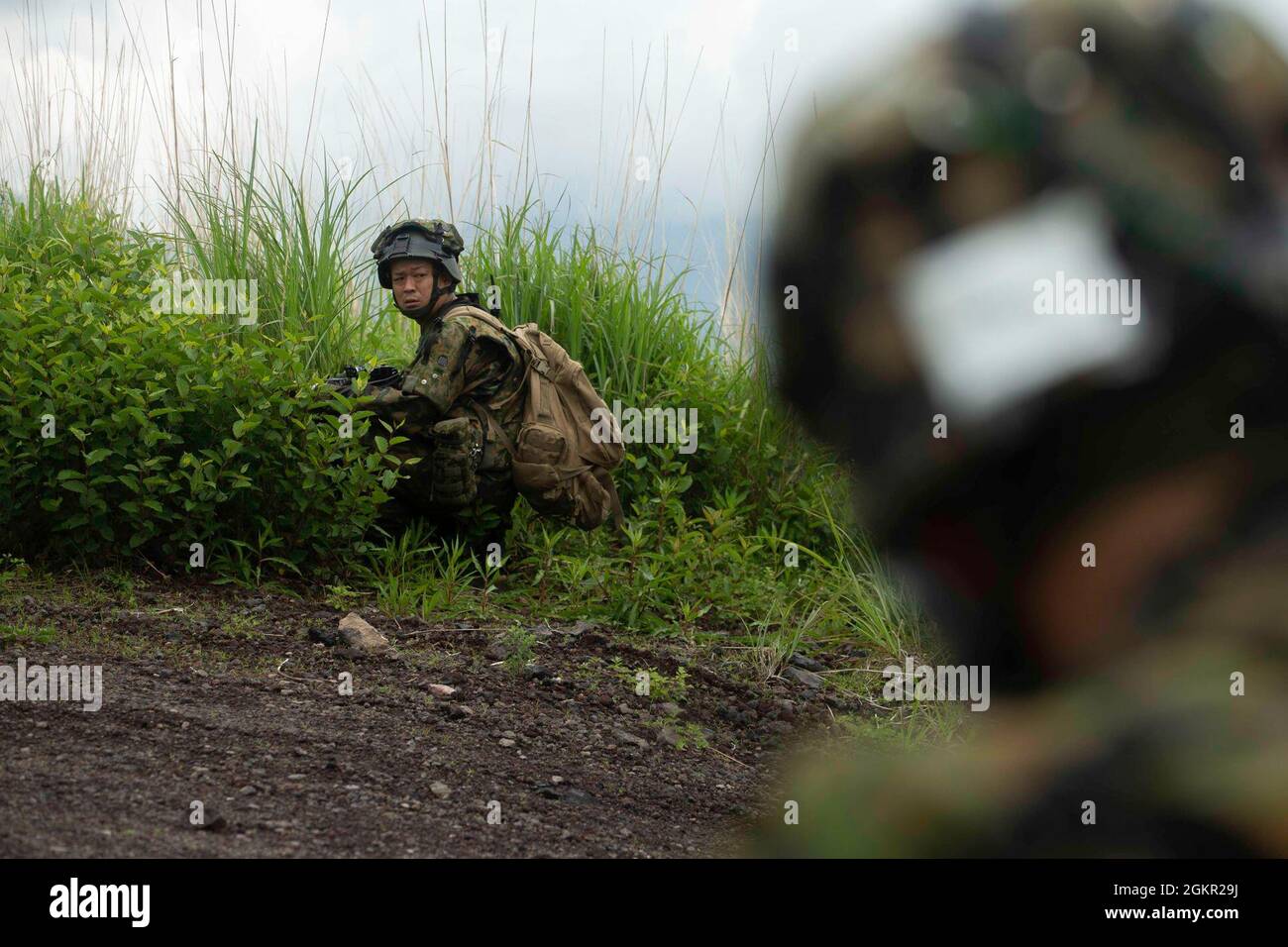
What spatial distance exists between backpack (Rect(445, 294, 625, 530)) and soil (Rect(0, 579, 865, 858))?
843 millimetres

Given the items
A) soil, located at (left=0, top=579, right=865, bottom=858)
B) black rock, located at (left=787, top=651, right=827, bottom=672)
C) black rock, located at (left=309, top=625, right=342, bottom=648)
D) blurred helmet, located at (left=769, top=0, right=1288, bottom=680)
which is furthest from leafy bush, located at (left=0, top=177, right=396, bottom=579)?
blurred helmet, located at (left=769, top=0, right=1288, bottom=680)

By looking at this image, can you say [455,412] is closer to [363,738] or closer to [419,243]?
[419,243]

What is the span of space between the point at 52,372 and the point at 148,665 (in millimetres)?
1744

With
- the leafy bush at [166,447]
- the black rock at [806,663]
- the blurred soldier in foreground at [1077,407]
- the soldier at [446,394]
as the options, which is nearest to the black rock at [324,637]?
the leafy bush at [166,447]

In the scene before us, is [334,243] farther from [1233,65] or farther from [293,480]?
[1233,65]

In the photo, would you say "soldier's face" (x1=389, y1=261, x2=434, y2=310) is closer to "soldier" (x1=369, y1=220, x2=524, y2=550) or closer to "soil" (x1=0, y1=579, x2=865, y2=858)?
"soldier" (x1=369, y1=220, x2=524, y2=550)

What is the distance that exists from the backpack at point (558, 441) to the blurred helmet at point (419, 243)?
0.25 meters

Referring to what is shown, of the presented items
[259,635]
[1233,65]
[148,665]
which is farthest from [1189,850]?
[259,635]

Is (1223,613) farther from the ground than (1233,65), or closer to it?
closer to it

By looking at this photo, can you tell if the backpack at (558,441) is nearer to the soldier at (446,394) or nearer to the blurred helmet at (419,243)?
the soldier at (446,394)

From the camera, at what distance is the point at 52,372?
16.3 feet

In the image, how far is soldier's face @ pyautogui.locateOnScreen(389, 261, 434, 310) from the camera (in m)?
5.47

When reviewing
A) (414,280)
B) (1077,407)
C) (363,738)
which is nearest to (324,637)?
(363,738)

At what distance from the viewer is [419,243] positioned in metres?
5.43
